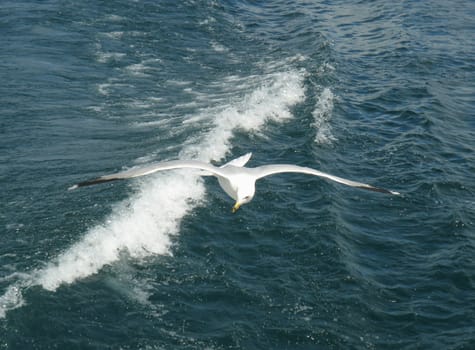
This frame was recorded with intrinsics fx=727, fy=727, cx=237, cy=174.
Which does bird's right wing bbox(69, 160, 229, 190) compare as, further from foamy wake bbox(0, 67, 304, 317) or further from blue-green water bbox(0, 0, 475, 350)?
foamy wake bbox(0, 67, 304, 317)

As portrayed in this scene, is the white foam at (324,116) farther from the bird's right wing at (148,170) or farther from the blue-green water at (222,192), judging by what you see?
the bird's right wing at (148,170)

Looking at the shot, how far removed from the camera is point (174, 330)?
16.9 metres

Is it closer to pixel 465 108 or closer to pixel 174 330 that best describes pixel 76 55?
→ pixel 465 108

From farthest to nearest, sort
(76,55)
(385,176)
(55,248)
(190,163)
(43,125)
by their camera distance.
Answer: (76,55) → (43,125) → (385,176) → (55,248) → (190,163)

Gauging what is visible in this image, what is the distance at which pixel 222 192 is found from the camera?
23859 millimetres

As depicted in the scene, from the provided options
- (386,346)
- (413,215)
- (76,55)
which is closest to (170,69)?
(76,55)

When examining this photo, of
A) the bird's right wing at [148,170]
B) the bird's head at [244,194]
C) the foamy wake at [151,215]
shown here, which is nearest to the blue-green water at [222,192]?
the foamy wake at [151,215]

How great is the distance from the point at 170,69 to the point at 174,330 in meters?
20.8

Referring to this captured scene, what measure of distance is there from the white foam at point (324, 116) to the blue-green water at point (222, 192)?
0.32 feet

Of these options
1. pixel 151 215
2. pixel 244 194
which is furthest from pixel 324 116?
pixel 244 194

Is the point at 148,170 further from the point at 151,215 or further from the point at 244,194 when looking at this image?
the point at 151,215

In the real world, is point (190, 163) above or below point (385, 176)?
above

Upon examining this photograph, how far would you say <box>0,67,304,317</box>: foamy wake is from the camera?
1859cm

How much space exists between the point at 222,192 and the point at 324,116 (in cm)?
791
